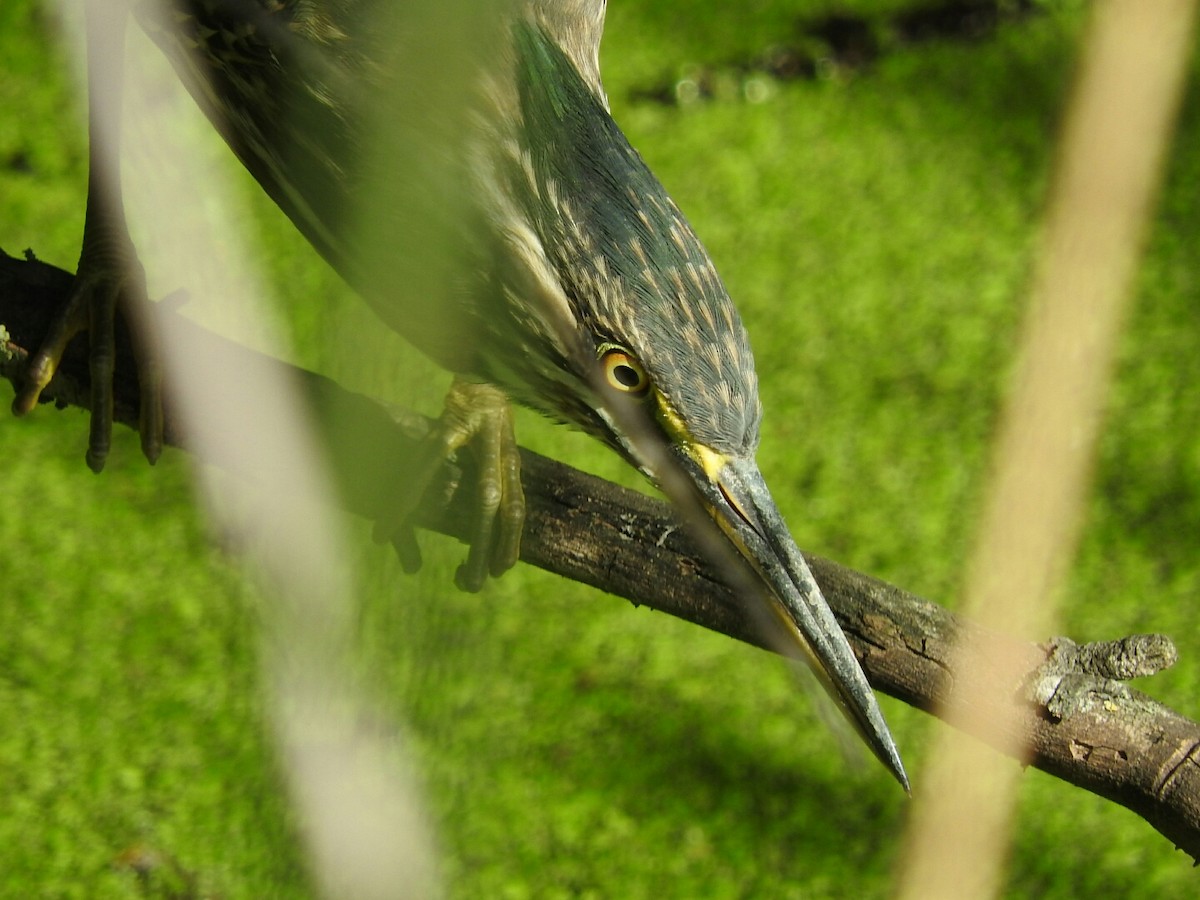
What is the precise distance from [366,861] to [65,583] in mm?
1291

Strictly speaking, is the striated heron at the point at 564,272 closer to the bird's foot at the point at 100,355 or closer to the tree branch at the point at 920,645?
the tree branch at the point at 920,645

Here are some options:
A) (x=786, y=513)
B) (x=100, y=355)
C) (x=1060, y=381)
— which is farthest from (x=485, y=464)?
(x=1060, y=381)

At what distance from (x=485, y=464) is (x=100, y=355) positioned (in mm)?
390

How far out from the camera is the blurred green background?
4.95 feet

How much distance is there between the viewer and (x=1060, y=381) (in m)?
2.10

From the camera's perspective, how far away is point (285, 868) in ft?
2.63

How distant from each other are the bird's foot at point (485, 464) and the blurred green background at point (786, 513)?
0.55 ft

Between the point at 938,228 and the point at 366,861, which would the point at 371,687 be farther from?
the point at 938,228

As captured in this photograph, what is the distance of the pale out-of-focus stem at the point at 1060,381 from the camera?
160 cm

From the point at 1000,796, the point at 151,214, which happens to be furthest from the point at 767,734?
the point at 151,214

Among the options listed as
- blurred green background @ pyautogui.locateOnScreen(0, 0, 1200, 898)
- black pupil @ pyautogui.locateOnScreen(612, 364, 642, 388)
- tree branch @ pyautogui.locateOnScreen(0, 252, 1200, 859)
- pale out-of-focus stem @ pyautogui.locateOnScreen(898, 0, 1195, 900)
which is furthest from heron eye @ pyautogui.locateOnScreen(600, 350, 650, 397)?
pale out-of-focus stem @ pyautogui.locateOnScreen(898, 0, 1195, 900)

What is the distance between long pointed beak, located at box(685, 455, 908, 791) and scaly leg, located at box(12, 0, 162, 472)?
578mm

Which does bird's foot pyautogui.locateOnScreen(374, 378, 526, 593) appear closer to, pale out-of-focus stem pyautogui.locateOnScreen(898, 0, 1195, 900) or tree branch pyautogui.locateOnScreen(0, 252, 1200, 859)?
tree branch pyautogui.locateOnScreen(0, 252, 1200, 859)

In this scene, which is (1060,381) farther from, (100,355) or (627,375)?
(100,355)
